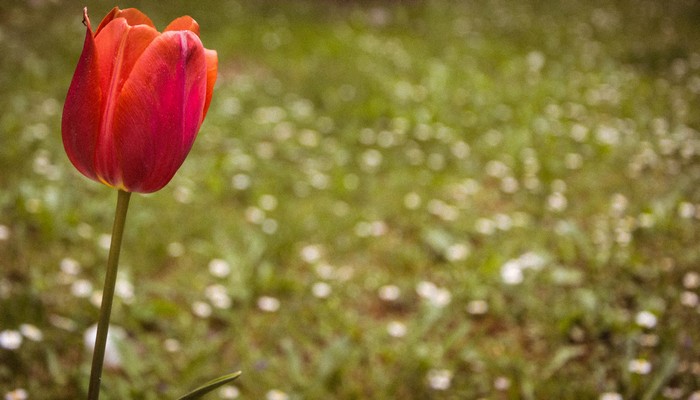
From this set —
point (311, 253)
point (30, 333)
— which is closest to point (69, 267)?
point (30, 333)

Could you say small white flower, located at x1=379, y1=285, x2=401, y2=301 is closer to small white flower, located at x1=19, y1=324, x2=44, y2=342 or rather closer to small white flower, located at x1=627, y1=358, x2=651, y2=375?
small white flower, located at x1=627, y1=358, x2=651, y2=375

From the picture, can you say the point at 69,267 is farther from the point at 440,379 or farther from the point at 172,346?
the point at 440,379

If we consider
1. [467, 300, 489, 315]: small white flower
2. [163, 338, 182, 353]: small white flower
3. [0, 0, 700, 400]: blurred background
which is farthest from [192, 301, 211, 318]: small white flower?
[467, 300, 489, 315]: small white flower

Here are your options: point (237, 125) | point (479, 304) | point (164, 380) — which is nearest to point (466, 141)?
point (237, 125)

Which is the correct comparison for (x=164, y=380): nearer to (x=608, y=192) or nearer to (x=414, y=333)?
(x=414, y=333)

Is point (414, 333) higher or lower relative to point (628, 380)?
higher
